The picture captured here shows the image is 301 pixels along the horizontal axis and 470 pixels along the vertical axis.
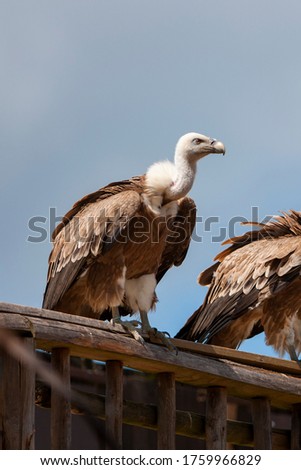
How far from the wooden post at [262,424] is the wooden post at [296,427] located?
0.45 meters

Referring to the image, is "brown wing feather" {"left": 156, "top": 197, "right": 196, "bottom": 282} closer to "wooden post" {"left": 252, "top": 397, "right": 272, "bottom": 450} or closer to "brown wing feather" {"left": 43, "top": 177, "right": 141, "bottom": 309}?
"brown wing feather" {"left": 43, "top": 177, "right": 141, "bottom": 309}

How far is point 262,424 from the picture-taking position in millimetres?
9938

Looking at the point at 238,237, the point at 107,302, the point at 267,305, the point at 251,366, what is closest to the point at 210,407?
the point at 251,366

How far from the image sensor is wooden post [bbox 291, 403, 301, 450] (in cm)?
1039

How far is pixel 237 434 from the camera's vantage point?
10.2 metres

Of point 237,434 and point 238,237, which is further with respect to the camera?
point 238,237

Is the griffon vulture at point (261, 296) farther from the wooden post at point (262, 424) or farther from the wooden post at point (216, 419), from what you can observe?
the wooden post at point (216, 419)

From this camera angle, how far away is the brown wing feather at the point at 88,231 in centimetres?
992

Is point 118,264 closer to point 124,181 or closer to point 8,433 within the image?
point 124,181

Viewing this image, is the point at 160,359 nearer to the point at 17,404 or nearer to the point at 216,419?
the point at 216,419

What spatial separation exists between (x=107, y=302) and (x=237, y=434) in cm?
165

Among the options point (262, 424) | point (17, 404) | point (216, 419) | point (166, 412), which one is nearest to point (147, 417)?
point (166, 412)

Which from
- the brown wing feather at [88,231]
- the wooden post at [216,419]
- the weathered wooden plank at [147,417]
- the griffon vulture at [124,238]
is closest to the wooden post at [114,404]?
the weathered wooden plank at [147,417]
